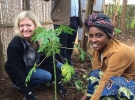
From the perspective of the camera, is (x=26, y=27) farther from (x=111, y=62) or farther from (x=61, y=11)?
(x=111, y=62)

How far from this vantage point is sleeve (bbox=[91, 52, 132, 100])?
6.08 ft

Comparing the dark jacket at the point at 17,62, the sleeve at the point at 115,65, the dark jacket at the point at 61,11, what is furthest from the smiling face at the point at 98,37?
the dark jacket at the point at 61,11

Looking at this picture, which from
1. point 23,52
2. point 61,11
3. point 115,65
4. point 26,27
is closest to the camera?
point 115,65

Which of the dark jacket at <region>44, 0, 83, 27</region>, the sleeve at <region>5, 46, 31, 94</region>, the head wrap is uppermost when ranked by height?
the dark jacket at <region>44, 0, 83, 27</region>

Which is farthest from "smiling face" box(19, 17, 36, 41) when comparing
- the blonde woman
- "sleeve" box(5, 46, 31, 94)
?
"sleeve" box(5, 46, 31, 94)

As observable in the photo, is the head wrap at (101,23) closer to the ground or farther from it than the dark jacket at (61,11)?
closer to the ground

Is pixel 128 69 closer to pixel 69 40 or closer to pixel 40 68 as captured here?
pixel 40 68

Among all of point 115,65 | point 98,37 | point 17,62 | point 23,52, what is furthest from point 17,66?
point 115,65

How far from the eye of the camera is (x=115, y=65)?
186 cm

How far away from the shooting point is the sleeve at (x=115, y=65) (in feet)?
6.08

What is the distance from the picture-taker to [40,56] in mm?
2744

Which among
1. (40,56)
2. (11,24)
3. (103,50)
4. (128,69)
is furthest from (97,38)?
(11,24)

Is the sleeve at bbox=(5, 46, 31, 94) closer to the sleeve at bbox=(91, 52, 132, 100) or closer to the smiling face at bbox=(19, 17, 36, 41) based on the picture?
the smiling face at bbox=(19, 17, 36, 41)

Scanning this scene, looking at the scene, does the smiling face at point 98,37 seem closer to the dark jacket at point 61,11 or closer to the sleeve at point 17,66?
the sleeve at point 17,66
